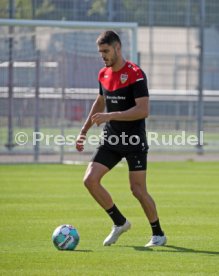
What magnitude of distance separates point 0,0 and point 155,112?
5.73 metres

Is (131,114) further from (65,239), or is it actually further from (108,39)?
(65,239)

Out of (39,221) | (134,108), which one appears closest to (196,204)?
(39,221)

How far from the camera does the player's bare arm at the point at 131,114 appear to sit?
10477 mm

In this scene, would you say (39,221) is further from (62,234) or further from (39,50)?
(39,50)

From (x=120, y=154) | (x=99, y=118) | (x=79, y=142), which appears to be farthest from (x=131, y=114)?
(x=79, y=142)

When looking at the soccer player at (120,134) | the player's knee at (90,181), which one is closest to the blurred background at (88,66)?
the soccer player at (120,134)

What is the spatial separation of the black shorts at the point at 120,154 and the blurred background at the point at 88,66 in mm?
12644

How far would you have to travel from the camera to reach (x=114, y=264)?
9.34 metres

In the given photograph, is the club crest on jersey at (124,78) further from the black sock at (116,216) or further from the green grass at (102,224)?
the green grass at (102,224)

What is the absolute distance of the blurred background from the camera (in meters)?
25.2

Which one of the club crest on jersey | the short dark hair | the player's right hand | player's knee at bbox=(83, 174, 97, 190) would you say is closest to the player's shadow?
player's knee at bbox=(83, 174, 97, 190)

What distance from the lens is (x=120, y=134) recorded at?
11.1 m

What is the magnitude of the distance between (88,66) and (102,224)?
12.9 meters

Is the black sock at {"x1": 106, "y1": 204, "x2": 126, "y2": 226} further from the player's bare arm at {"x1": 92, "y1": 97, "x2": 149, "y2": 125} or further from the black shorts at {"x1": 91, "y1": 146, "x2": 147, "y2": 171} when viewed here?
the player's bare arm at {"x1": 92, "y1": 97, "x2": 149, "y2": 125}
